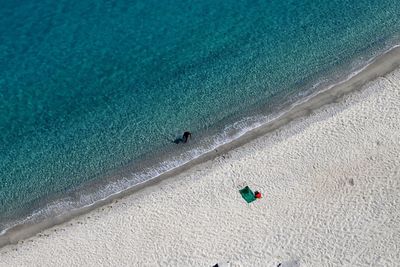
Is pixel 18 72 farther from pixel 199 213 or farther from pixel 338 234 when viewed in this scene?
pixel 338 234

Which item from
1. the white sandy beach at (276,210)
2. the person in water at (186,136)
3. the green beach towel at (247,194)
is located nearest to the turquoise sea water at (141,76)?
the person in water at (186,136)

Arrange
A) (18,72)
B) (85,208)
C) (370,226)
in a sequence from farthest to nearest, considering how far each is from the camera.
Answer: (18,72) < (85,208) < (370,226)

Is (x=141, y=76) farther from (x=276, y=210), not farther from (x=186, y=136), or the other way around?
(x=276, y=210)

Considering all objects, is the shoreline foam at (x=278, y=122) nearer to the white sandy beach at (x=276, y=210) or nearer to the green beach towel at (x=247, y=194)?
the white sandy beach at (x=276, y=210)

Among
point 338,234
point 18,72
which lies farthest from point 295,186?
point 18,72

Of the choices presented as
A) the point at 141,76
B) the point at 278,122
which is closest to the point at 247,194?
the point at 278,122

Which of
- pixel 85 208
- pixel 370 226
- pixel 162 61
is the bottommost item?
pixel 370 226

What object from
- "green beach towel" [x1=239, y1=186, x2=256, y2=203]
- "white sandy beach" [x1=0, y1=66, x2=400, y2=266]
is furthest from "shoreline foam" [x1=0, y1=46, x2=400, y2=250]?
"green beach towel" [x1=239, y1=186, x2=256, y2=203]
